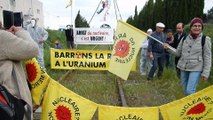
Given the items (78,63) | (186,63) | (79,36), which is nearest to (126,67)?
(186,63)

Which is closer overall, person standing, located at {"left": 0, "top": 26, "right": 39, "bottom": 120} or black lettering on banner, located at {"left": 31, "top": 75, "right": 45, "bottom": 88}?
person standing, located at {"left": 0, "top": 26, "right": 39, "bottom": 120}

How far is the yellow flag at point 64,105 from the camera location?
433cm

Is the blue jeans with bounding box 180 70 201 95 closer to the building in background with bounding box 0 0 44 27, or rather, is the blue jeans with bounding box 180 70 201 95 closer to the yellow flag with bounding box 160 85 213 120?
the yellow flag with bounding box 160 85 213 120

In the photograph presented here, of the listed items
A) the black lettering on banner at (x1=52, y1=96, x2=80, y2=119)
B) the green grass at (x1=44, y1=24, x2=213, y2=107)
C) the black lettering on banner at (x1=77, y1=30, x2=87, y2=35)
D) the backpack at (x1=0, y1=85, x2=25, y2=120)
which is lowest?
the green grass at (x1=44, y1=24, x2=213, y2=107)

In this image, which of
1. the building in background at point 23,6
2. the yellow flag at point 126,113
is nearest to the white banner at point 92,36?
the building in background at point 23,6

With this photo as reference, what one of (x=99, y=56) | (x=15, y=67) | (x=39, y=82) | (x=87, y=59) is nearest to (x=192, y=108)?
(x=39, y=82)

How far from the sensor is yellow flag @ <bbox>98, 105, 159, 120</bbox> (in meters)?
4.35

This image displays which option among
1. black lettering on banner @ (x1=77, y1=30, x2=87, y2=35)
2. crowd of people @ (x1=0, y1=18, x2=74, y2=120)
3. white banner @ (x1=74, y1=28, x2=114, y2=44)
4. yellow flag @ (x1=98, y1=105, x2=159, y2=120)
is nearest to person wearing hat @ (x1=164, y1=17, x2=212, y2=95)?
yellow flag @ (x1=98, y1=105, x2=159, y2=120)

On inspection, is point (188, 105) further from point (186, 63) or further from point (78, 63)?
point (78, 63)

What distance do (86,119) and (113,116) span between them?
0.34 meters

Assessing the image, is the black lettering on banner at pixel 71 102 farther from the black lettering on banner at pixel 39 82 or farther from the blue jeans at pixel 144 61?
the blue jeans at pixel 144 61

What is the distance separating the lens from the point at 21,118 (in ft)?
11.3

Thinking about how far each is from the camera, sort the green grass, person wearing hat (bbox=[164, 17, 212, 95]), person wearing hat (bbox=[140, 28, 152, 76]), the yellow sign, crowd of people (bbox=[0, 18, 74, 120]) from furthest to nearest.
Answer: person wearing hat (bbox=[140, 28, 152, 76]) < the yellow sign < the green grass < person wearing hat (bbox=[164, 17, 212, 95]) < crowd of people (bbox=[0, 18, 74, 120])

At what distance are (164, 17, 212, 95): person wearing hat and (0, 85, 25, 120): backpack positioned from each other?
3421 millimetres
